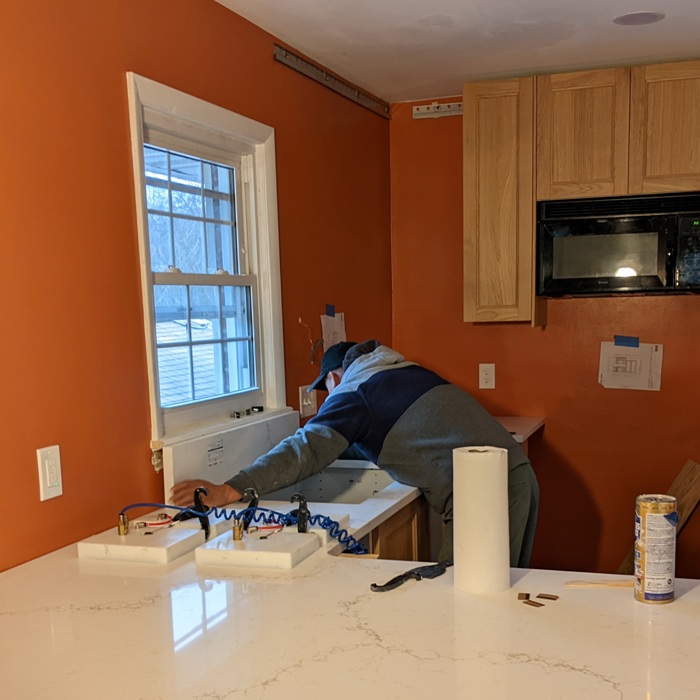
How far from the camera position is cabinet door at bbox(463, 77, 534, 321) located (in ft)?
10.8

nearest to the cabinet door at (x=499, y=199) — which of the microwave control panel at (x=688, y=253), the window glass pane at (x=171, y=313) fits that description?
the microwave control panel at (x=688, y=253)

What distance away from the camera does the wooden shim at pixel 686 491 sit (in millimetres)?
3268

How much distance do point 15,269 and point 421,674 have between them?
1.20 m

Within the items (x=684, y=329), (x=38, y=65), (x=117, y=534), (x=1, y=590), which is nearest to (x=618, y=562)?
(x=684, y=329)

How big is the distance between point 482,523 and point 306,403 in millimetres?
1645

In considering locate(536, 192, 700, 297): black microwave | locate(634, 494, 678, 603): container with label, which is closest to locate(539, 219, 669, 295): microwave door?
locate(536, 192, 700, 297): black microwave

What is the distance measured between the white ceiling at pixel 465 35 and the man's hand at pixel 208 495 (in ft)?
4.94

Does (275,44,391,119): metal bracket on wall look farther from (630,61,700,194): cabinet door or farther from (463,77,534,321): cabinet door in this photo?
(630,61,700,194): cabinet door

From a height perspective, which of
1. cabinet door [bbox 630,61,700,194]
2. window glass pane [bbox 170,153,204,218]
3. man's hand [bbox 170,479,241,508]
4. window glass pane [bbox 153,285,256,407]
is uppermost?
cabinet door [bbox 630,61,700,194]

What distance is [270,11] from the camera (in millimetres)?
2535

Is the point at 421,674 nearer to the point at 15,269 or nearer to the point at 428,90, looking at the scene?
the point at 15,269

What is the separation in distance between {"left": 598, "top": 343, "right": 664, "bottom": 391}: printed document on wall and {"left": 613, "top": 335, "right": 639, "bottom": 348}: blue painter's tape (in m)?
0.01

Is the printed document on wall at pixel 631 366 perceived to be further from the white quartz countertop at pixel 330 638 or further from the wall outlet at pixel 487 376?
the white quartz countertop at pixel 330 638

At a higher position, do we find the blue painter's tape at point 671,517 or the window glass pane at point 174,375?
the window glass pane at point 174,375
